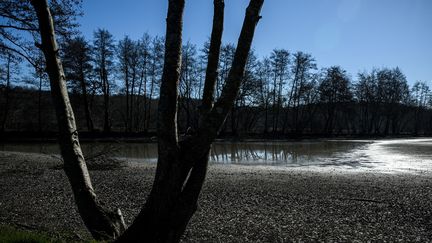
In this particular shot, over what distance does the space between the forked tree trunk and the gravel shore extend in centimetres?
146

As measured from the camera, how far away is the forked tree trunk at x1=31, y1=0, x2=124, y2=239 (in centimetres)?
440

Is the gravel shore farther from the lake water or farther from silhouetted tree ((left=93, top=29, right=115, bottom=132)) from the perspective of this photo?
silhouetted tree ((left=93, top=29, right=115, bottom=132))

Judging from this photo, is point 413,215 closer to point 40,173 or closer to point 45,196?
point 45,196

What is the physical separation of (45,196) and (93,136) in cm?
3588

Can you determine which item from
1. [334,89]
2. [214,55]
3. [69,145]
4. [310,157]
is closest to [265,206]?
[69,145]

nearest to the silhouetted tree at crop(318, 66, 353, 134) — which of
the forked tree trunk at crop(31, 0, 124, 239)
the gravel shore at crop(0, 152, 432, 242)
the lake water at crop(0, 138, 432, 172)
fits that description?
the lake water at crop(0, 138, 432, 172)

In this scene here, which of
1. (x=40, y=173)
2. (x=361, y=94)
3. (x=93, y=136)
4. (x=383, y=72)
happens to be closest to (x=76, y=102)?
(x=93, y=136)

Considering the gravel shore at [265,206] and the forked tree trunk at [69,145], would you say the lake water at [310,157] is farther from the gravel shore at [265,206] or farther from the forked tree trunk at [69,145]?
the forked tree trunk at [69,145]

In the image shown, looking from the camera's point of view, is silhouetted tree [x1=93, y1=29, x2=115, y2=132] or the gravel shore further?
silhouetted tree [x1=93, y1=29, x2=115, y2=132]

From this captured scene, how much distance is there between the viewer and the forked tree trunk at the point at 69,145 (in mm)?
4398

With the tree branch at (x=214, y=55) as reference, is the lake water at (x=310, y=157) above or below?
below

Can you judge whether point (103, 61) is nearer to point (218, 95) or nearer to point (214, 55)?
point (218, 95)

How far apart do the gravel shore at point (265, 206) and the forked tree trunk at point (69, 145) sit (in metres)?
1.46

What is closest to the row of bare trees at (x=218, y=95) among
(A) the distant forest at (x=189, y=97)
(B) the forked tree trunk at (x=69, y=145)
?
(A) the distant forest at (x=189, y=97)
